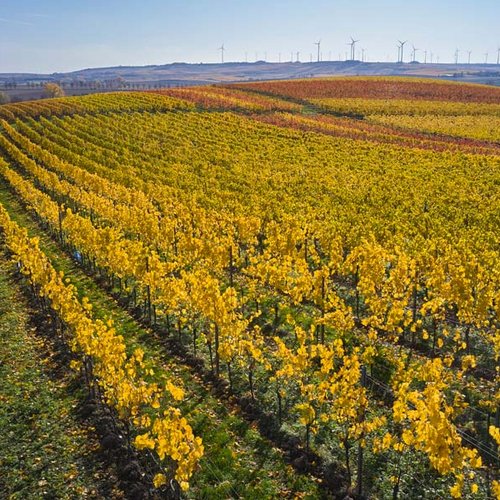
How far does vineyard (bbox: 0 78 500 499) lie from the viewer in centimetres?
1270

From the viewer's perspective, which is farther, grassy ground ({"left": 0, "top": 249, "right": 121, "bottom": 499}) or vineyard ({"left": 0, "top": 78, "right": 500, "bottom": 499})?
grassy ground ({"left": 0, "top": 249, "right": 121, "bottom": 499})

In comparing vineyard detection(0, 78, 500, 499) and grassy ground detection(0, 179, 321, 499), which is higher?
vineyard detection(0, 78, 500, 499)

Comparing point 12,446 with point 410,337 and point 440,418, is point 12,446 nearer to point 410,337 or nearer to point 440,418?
point 440,418

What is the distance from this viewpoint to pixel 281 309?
73.6 feet

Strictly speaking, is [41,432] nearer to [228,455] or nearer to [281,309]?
[228,455]

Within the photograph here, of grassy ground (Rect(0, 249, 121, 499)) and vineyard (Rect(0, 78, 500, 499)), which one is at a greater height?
vineyard (Rect(0, 78, 500, 499))

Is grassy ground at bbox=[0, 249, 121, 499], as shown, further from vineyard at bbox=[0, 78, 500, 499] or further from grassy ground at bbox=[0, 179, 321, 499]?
grassy ground at bbox=[0, 179, 321, 499]

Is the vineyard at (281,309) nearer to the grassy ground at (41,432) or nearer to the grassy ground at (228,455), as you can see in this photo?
the grassy ground at (228,455)

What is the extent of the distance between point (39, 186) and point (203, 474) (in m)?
39.5

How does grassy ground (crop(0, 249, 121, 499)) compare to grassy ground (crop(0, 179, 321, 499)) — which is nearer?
grassy ground (crop(0, 179, 321, 499))

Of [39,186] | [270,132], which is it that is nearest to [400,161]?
[270,132]

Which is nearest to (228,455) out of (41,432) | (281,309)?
(41,432)

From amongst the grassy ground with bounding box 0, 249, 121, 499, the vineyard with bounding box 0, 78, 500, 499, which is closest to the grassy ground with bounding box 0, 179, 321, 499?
the vineyard with bounding box 0, 78, 500, 499

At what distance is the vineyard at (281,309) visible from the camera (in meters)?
12.7
